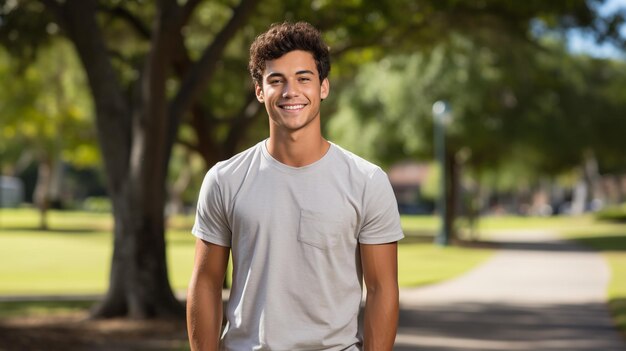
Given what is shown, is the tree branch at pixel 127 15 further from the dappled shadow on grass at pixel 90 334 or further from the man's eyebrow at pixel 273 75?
the man's eyebrow at pixel 273 75

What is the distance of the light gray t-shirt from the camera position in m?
3.40

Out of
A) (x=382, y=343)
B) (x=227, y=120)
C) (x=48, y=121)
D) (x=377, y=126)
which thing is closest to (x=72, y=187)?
(x=48, y=121)

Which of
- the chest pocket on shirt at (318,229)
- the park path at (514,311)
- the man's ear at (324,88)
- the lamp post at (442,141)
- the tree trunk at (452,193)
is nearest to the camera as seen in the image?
the chest pocket on shirt at (318,229)

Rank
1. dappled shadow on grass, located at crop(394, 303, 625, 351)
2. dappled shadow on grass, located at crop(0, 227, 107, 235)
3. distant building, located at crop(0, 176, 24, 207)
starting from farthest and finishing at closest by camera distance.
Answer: distant building, located at crop(0, 176, 24, 207) < dappled shadow on grass, located at crop(0, 227, 107, 235) < dappled shadow on grass, located at crop(394, 303, 625, 351)

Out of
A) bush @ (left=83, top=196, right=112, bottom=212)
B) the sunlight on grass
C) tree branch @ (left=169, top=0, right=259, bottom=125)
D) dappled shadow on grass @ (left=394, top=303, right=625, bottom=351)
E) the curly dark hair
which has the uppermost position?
tree branch @ (left=169, top=0, right=259, bottom=125)

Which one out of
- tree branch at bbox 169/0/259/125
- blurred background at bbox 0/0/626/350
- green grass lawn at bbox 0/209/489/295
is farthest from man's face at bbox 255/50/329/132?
green grass lawn at bbox 0/209/489/295

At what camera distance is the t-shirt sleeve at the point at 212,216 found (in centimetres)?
352

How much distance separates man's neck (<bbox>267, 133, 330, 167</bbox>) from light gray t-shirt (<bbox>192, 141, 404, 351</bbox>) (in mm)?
31

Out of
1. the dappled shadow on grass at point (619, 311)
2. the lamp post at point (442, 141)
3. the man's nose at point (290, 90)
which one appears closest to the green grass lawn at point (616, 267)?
the dappled shadow on grass at point (619, 311)

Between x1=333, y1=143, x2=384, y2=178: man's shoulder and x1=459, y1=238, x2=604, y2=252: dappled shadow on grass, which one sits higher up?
x1=333, y1=143, x2=384, y2=178: man's shoulder

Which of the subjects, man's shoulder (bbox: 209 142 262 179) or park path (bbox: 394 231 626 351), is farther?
park path (bbox: 394 231 626 351)

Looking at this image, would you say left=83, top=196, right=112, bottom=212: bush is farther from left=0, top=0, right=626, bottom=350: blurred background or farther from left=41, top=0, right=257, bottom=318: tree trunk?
left=41, top=0, right=257, bottom=318: tree trunk

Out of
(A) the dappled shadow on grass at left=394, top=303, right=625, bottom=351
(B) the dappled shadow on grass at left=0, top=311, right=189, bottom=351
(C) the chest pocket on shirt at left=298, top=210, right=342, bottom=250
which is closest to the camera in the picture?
(C) the chest pocket on shirt at left=298, top=210, right=342, bottom=250

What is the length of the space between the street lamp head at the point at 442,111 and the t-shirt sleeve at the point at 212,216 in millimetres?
30757
